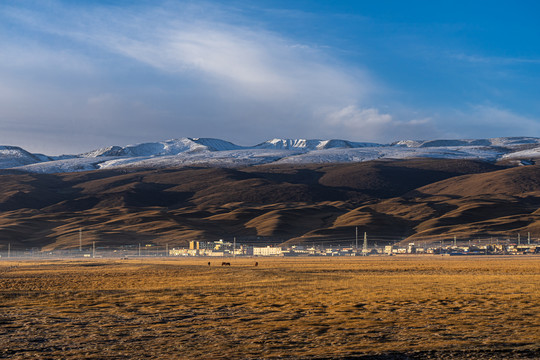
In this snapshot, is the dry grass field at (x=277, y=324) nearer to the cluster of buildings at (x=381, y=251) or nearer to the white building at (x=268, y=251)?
the cluster of buildings at (x=381, y=251)

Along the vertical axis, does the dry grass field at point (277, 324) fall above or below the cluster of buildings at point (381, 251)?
above

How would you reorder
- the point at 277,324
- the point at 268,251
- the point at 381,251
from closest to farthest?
the point at 277,324
the point at 268,251
the point at 381,251

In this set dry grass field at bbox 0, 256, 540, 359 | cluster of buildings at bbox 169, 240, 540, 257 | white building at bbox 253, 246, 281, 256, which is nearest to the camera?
dry grass field at bbox 0, 256, 540, 359

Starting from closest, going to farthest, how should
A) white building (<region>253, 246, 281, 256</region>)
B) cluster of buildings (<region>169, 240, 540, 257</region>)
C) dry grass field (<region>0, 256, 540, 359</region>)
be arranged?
dry grass field (<region>0, 256, 540, 359</region>)
cluster of buildings (<region>169, 240, 540, 257</region>)
white building (<region>253, 246, 281, 256</region>)

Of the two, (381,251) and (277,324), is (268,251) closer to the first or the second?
(381,251)

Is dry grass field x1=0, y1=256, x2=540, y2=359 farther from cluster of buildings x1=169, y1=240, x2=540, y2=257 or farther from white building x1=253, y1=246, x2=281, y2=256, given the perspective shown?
white building x1=253, y1=246, x2=281, y2=256

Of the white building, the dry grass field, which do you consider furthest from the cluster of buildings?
the dry grass field

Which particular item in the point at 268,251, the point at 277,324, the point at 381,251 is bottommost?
the point at 381,251

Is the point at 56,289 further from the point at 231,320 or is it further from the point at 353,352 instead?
the point at 353,352

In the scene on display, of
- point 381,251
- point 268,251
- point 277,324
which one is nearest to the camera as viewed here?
point 277,324

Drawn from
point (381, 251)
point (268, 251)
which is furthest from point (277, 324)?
point (381, 251)

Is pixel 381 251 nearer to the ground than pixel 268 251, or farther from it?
nearer to the ground

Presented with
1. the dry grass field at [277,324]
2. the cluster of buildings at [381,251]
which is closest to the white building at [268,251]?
the cluster of buildings at [381,251]

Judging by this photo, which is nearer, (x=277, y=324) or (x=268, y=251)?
(x=277, y=324)
